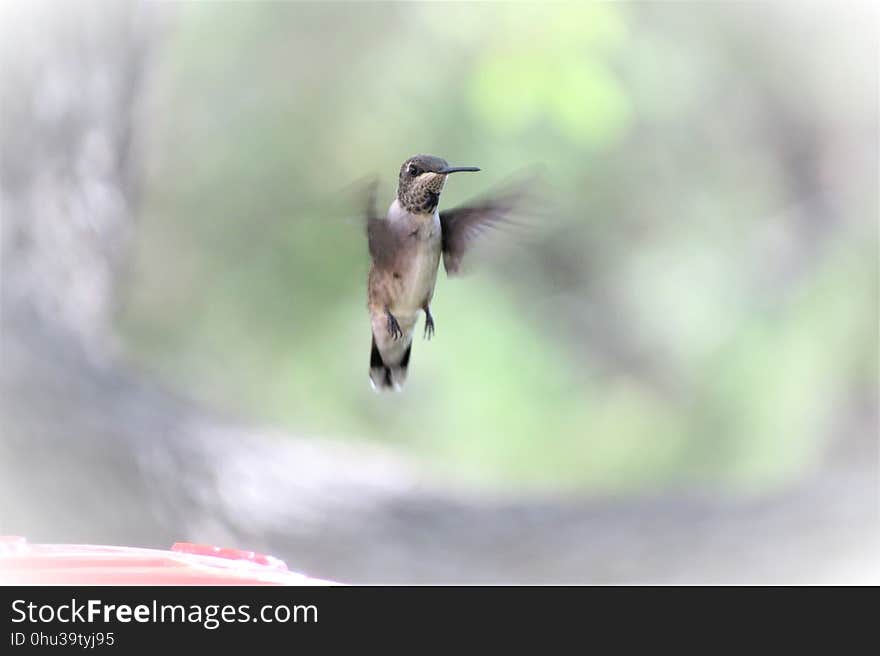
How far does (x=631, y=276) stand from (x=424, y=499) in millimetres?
2295

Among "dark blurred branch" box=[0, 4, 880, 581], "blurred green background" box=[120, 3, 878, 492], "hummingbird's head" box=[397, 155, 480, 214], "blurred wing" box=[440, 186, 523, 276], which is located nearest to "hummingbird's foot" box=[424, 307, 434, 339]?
"blurred wing" box=[440, 186, 523, 276]

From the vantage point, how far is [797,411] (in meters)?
5.12

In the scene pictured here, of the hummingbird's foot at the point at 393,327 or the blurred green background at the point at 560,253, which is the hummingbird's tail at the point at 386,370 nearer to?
the hummingbird's foot at the point at 393,327

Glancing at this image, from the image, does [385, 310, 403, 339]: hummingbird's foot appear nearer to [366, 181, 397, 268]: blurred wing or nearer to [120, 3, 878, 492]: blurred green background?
[366, 181, 397, 268]: blurred wing

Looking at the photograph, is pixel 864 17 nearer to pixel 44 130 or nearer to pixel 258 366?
pixel 258 366

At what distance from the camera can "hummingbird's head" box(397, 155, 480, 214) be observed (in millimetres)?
2168

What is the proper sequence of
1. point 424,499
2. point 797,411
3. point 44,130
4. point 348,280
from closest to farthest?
point 44,130, point 424,499, point 348,280, point 797,411

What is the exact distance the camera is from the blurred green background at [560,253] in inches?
194

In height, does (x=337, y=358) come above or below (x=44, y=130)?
above

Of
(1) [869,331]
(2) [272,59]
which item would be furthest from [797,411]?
(2) [272,59]

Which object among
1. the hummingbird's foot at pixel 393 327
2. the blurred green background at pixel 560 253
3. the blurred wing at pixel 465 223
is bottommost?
the hummingbird's foot at pixel 393 327

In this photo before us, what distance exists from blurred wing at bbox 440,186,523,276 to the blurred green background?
2.10 metres

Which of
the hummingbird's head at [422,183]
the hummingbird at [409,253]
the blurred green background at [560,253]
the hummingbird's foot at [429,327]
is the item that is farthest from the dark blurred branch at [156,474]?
the hummingbird's head at [422,183]
